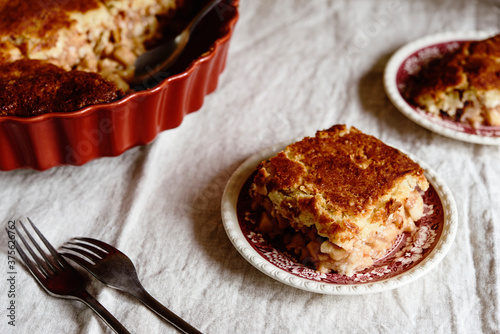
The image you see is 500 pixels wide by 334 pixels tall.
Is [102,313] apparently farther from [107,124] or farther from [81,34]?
[81,34]

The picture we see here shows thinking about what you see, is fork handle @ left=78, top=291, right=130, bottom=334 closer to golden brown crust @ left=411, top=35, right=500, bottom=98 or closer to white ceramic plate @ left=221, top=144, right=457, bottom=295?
white ceramic plate @ left=221, top=144, right=457, bottom=295

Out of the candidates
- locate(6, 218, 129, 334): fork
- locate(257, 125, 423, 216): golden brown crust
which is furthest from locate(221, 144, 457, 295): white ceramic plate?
locate(6, 218, 129, 334): fork

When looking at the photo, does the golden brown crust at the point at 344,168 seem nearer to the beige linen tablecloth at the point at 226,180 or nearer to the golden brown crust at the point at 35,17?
the beige linen tablecloth at the point at 226,180

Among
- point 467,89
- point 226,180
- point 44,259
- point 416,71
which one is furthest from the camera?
point 416,71

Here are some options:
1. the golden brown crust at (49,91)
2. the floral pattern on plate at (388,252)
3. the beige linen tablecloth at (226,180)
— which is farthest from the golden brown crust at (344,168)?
the golden brown crust at (49,91)

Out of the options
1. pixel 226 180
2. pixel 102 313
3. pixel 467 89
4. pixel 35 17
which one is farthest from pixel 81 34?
pixel 467 89

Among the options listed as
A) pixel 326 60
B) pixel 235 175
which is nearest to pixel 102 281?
pixel 235 175
